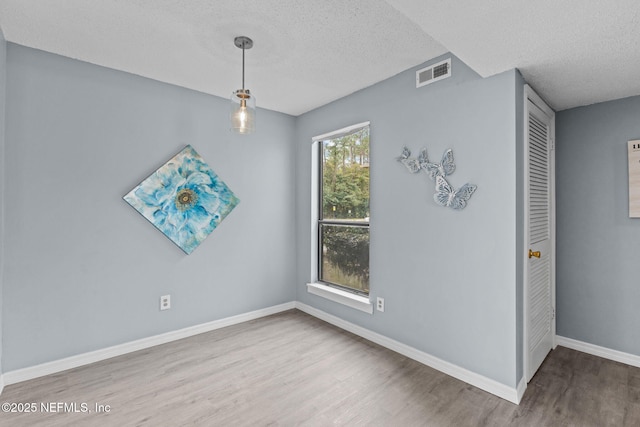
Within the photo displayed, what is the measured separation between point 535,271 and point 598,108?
1.53 m

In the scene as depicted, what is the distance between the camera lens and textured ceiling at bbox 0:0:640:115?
60.5 inches

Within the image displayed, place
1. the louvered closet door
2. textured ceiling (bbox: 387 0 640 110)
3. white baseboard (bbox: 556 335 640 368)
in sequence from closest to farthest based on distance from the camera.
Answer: textured ceiling (bbox: 387 0 640 110) < the louvered closet door < white baseboard (bbox: 556 335 640 368)

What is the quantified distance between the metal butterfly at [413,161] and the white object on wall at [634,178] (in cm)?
162

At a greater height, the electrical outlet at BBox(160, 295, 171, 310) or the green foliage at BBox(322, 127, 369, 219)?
the green foliage at BBox(322, 127, 369, 219)

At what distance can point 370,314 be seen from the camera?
9.89 ft

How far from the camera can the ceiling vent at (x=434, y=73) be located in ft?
7.86

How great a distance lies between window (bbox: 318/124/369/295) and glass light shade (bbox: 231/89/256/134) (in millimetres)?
1270

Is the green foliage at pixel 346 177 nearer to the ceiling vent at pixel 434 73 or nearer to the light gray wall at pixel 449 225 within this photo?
the light gray wall at pixel 449 225

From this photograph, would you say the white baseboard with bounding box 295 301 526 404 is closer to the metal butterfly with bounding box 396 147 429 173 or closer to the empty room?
the empty room

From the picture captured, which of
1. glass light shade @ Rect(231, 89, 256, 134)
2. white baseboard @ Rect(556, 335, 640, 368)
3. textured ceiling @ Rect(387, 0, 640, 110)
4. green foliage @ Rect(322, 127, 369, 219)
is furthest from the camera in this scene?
green foliage @ Rect(322, 127, 369, 219)

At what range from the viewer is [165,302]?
2.97 m

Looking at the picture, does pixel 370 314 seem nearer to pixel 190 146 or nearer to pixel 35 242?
pixel 190 146

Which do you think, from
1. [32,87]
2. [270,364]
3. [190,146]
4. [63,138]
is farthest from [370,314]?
[32,87]

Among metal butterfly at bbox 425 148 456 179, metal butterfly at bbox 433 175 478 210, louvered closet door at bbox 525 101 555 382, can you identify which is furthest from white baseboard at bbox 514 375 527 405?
metal butterfly at bbox 425 148 456 179
